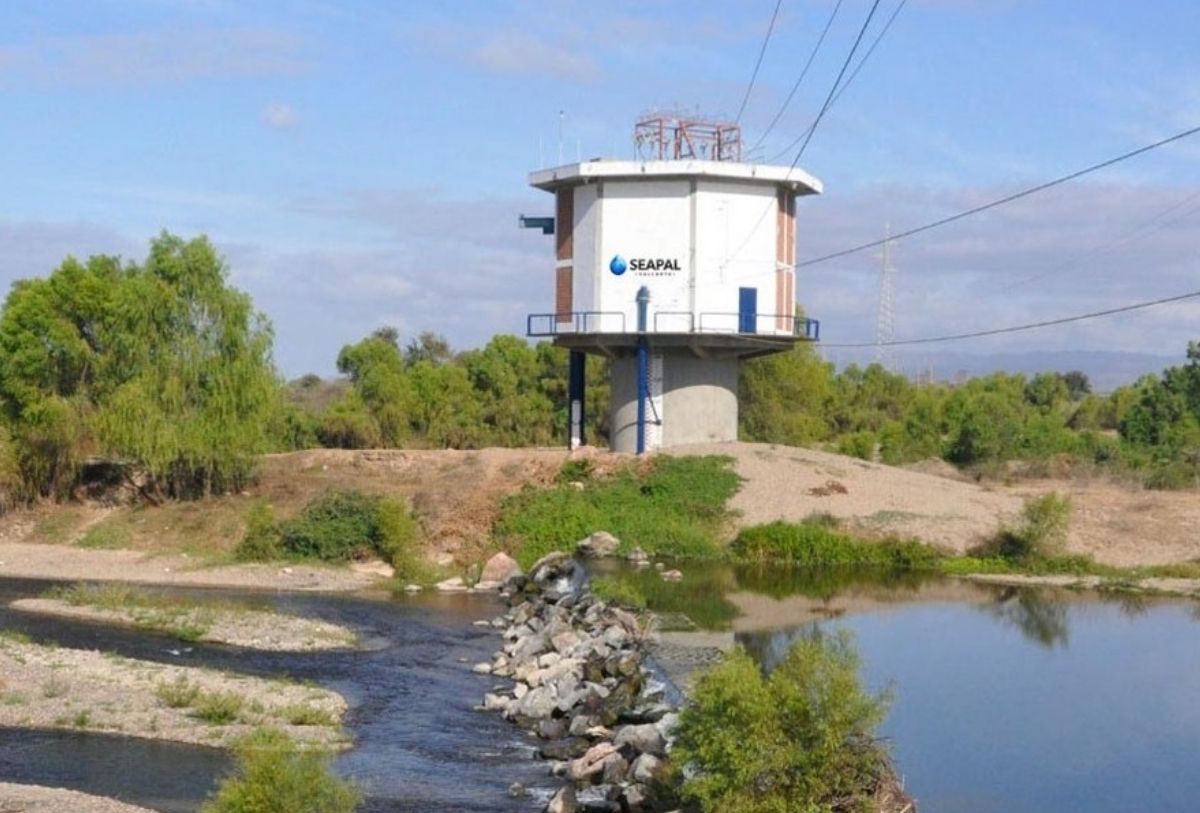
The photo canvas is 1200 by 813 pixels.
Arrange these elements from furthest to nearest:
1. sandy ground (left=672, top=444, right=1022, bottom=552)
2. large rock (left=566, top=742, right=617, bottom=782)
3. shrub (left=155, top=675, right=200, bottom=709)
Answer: sandy ground (left=672, top=444, right=1022, bottom=552) → shrub (left=155, top=675, right=200, bottom=709) → large rock (left=566, top=742, right=617, bottom=782)

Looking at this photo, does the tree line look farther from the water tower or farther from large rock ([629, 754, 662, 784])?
large rock ([629, 754, 662, 784])

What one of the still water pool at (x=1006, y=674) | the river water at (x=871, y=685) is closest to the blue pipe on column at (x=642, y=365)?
the still water pool at (x=1006, y=674)

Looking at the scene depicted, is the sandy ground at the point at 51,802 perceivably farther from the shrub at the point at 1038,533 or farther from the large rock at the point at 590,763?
the shrub at the point at 1038,533

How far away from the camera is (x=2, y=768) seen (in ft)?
76.1

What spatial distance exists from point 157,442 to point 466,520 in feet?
35.5

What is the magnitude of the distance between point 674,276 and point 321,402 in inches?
2096

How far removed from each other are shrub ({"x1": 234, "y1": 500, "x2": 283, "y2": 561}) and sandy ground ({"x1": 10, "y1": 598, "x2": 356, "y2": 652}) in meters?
10.8

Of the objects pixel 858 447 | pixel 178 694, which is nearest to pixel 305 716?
pixel 178 694

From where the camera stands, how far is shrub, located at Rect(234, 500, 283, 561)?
52.8 meters

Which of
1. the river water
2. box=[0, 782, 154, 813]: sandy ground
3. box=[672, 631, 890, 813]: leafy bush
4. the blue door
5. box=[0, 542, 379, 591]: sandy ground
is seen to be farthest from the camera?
the blue door

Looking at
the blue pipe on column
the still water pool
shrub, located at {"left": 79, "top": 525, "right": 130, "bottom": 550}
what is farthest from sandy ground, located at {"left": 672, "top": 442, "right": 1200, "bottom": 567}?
shrub, located at {"left": 79, "top": 525, "right": 130, "bottom": 550}

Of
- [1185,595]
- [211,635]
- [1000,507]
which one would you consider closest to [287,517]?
[211,635]

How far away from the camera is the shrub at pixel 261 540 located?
5284 centimetres

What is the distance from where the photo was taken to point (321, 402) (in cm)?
10856
